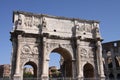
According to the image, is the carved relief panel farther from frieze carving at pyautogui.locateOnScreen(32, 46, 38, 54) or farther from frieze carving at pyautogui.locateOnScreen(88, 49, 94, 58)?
frieze carving at pyautogui.locateOnScreen(88, 49, 94, 58)

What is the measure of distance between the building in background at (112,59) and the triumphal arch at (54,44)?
12.7m

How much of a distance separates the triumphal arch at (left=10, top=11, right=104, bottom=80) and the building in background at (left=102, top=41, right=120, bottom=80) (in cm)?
1269

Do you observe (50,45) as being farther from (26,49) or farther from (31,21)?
(31,21)

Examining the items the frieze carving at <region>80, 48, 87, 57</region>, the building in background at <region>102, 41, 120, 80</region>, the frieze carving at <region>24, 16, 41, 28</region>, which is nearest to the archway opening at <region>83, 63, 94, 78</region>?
the frieze carving at <region>80, 48, 87, 57</region>

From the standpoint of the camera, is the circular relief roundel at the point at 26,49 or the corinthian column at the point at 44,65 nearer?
the corinthian column at the point at 44,65

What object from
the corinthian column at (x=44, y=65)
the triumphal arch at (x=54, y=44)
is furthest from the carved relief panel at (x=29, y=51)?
the corinthian column at (x=44, y=65)

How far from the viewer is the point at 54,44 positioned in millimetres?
20047

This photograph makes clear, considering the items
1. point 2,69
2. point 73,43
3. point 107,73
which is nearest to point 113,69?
point 107,73

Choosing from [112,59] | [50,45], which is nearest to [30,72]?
[112,59]

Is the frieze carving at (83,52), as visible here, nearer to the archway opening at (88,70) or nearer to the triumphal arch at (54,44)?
the triumphal arch at (54,44)

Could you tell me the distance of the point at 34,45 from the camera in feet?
63.7

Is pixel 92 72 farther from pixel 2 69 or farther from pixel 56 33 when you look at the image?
pixel 2 69

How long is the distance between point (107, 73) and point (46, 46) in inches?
713

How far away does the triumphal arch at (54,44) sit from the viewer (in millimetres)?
18594
